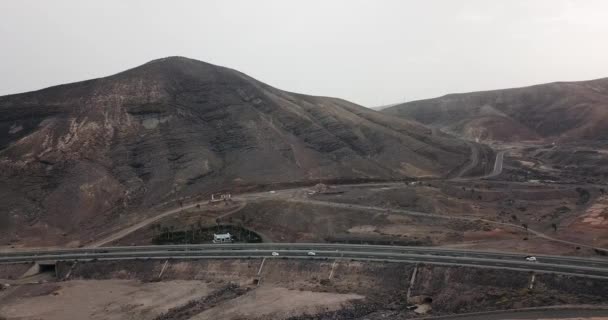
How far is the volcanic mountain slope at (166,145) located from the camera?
315ft

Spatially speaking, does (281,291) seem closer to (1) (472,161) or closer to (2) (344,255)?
(2) (344,255)

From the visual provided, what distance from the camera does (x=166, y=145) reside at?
113062 millimetres

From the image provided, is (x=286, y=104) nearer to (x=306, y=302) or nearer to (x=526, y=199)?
(x=526, y=199)

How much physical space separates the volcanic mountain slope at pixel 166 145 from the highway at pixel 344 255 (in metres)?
15.5

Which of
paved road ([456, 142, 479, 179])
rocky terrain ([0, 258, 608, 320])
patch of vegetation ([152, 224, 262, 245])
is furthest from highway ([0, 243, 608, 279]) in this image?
paved road ([456, 142, 479, 179])

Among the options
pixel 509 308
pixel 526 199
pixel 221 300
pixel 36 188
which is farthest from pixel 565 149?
pixel 36 188

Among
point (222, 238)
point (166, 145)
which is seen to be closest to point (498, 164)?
point (222, 238)

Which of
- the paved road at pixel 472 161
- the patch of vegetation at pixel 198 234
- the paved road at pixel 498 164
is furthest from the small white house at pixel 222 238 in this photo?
the paved road at pixel 498 164

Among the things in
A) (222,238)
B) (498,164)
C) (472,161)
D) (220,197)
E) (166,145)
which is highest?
(166,145)

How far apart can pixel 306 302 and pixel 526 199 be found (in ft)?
190

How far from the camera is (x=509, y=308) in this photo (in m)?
44.7

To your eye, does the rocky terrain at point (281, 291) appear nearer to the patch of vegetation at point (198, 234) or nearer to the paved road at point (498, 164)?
the patch of vegetation at point (198, 234)

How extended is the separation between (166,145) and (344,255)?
214 feet

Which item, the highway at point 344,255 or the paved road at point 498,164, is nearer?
the highway at point 344,255
